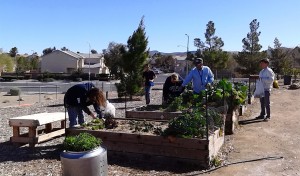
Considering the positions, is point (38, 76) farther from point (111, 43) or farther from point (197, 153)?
point (197, 153)

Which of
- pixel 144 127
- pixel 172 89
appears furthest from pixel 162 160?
pixel 172 89

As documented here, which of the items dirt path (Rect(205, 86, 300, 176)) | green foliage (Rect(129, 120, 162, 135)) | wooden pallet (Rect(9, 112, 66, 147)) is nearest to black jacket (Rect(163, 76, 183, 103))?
dirt path (Rect(205, 86, 300, 176))

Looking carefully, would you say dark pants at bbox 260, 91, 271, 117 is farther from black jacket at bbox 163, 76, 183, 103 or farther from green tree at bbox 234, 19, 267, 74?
green tree at bbox 234, 19, 267, 74

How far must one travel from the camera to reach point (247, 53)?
47938 mm


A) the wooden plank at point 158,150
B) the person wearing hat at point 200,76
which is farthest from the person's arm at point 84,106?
the person wearing hat at point 200,76

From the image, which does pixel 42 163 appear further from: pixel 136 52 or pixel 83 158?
pixel 136 52

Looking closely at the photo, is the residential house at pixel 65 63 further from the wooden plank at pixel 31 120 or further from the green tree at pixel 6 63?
the wooden plank at pixel 31 120

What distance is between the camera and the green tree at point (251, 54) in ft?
151

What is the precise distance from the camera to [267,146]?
7.89 meters

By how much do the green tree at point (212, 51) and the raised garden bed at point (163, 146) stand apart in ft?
152

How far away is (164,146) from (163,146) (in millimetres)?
18

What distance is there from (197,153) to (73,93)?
302 cm

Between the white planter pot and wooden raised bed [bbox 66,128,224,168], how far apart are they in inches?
65.5

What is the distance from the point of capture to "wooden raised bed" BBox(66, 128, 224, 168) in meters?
6.33
